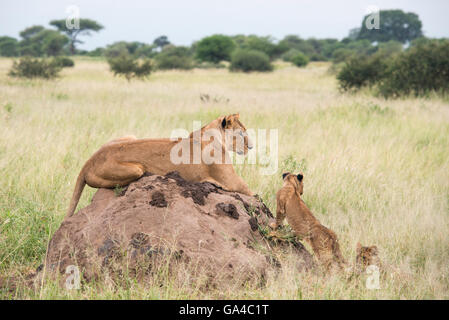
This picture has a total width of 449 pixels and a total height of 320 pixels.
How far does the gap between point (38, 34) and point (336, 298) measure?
254 feet

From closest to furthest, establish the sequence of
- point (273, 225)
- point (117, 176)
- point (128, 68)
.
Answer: point (273, 225) → point (117, 176) → point (128, 68)

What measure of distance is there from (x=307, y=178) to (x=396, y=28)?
302 feet

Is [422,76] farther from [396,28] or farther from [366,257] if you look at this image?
→ [396,28]

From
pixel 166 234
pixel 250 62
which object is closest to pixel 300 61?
pixel 250 62

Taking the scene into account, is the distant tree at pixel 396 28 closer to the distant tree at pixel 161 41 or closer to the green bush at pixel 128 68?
the distant tree at pixel 161 41

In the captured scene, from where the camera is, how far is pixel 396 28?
88250mm

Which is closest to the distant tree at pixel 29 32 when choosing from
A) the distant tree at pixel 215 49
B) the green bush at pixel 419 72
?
the distant tree at pixel 215 49

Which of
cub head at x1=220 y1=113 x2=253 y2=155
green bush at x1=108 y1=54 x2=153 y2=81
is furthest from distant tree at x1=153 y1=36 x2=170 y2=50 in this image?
cub head at x1=220 y1=113 x2=253 y2=155

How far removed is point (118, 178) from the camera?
4457mm

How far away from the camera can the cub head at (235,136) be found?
4.87 meters

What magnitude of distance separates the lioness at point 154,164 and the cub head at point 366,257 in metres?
1.38

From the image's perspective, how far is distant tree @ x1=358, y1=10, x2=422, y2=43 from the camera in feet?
285

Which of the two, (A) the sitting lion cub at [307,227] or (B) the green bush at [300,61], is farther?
(B) the green bush at [300,61]

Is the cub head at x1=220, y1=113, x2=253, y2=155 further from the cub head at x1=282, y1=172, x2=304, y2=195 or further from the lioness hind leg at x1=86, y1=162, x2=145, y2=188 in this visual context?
the lioness hind leg at x1=86, y1=162, x2=145, y2=188
